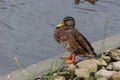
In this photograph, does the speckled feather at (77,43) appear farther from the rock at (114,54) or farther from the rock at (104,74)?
the rock at (114,54)

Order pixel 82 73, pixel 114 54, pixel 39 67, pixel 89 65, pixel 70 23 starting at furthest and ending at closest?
pixel 114 54 → pixel 70 23 → pixel 89 65 → pixel 39 67 → pixel 82 73

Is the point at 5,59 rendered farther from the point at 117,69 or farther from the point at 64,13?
the point at 64,13

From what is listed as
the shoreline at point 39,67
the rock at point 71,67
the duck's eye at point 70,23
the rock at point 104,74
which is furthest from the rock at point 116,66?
the duck's eye at point 70,23

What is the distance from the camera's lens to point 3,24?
21.1 feet

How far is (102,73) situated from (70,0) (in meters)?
3.85

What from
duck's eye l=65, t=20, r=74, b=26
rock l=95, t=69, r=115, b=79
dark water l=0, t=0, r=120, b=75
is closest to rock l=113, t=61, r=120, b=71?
rock l=95, t=69, r=115, b=79

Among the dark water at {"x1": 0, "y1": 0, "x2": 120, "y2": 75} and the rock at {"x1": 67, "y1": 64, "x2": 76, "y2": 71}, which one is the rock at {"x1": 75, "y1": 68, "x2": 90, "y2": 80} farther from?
the dark water at {"x1": 0, "y1": 0, "x2": 120, "y2": 75}

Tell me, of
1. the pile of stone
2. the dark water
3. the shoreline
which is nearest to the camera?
the shoreline

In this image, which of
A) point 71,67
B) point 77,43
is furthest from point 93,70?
point 77,43

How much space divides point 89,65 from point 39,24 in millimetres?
2006

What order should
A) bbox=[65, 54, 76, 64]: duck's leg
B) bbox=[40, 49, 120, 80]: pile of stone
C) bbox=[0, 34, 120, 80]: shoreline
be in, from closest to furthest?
bbox=[0, 34, 120, 80]: shoreline < bbox=[40, 49, 120, 80]: pile of stone < bbox=[65, 54, 76, 64]: duck's leg

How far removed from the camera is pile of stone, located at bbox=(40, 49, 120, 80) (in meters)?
4.46

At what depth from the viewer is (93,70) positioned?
4.64 meters

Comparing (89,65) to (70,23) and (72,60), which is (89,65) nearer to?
(72,60)
